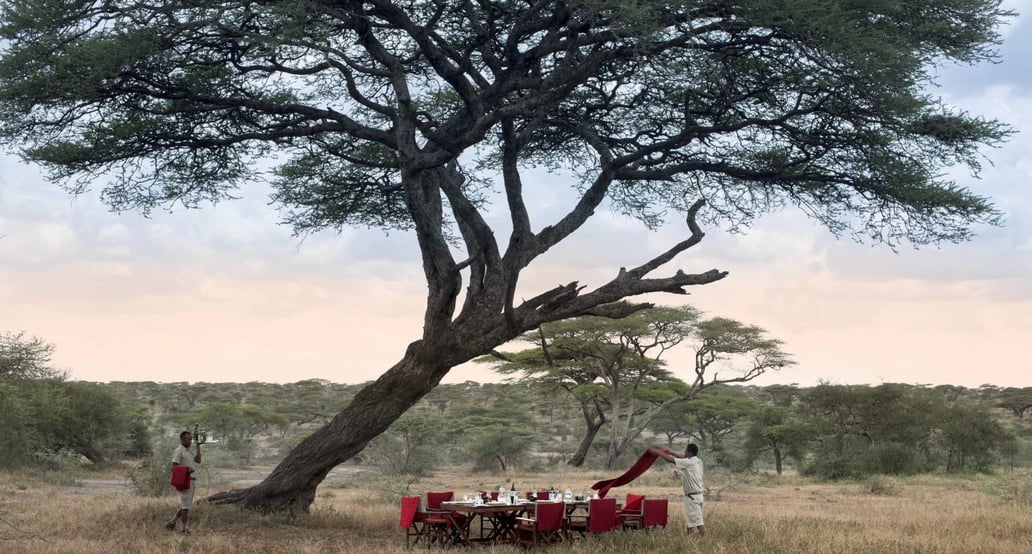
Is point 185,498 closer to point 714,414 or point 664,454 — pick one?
point 664,454

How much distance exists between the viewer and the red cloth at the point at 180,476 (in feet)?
37.0

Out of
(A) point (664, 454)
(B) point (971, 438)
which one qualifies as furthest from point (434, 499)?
(B) point (971, 438)

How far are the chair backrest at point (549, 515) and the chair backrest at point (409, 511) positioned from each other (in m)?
1.58

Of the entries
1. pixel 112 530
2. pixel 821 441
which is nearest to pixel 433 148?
pixel 112 530

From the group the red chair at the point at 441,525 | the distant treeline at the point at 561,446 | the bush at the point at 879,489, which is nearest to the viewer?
the red chair at the point at 441,525

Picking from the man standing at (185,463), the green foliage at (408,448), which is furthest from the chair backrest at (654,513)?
the green foliage at (408,448)

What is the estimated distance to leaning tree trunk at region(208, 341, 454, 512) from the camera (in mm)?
12672

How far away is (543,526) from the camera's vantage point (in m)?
10.5

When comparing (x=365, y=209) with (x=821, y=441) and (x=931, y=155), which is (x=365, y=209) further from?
(x=821, y=441)

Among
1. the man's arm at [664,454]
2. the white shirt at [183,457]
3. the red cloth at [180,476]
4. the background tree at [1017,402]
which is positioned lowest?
the red cloth at [180,476]

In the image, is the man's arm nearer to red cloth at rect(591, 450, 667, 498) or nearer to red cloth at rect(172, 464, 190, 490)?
red cloth at rect(591, 450, 667, 498)

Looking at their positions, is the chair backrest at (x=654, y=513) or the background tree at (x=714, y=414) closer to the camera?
the chair backrest at (x=654, y=513)

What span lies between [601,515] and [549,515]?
70 centimetres

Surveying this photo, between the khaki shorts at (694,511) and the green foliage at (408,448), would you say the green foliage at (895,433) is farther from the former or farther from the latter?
the khaki shorts at (694,511)
